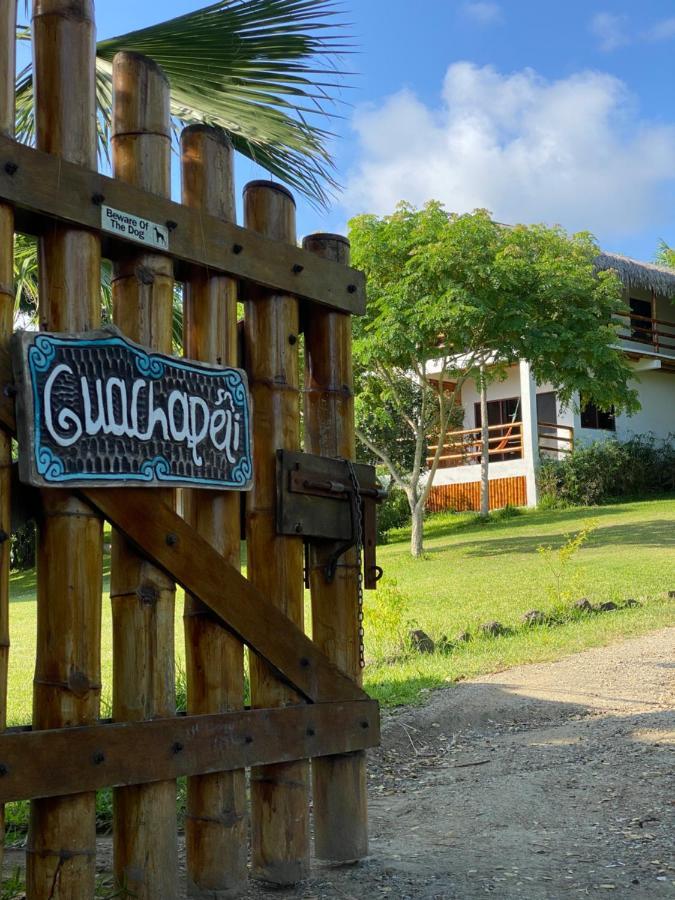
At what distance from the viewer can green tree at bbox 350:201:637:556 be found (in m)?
19.0

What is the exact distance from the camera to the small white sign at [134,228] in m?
3.32

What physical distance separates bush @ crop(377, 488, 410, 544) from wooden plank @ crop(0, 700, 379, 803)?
69.8 ft

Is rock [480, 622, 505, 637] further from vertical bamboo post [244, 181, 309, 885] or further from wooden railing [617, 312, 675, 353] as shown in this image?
wooden railing [617, 312, 675, 353]

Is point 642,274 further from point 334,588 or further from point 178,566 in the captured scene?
point 178,566

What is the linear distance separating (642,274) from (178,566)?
28.7m

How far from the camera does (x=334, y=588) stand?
13.8 ft

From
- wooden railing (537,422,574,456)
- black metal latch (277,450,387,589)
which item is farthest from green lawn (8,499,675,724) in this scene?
black metal latch (277,450,387,589)

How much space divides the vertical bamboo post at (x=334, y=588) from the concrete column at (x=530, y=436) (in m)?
22.6

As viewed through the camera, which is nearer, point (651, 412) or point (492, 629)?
point (492, 629)

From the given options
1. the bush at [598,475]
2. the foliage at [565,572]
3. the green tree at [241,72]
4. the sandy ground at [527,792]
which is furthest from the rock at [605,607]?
the bush at [598,475]

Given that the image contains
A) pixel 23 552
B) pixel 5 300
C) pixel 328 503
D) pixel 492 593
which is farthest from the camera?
pixel 23 552

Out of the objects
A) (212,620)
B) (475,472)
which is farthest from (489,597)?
(475,472)

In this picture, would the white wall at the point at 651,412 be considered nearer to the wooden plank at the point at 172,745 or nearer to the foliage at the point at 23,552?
the foliage at the point at 23,552

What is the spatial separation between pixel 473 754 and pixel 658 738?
1035 millimetres
